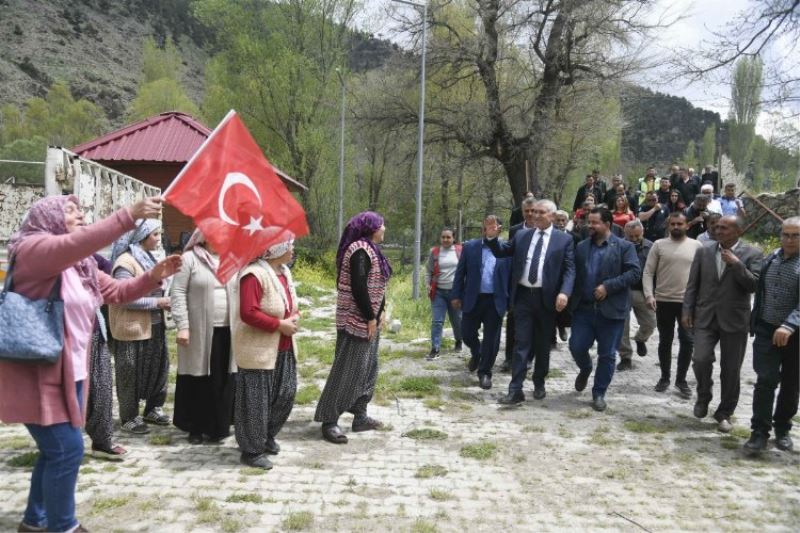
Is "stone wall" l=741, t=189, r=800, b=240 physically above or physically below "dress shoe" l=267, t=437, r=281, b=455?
above

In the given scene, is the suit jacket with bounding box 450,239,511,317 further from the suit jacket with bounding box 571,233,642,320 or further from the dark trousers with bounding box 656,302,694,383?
the dark trousers with bounding box 656,302,694,383

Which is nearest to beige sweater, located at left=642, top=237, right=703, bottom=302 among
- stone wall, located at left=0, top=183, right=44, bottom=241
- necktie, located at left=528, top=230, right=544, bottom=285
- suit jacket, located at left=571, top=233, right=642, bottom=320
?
suit jacket, located at left=571, top=233, right=642, bottom=320

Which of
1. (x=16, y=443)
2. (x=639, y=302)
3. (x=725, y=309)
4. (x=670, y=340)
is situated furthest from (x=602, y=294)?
(x=16, y=443)

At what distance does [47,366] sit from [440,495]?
249 cm

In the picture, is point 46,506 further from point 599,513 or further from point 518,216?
point 518,216

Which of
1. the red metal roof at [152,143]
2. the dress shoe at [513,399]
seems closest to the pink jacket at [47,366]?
the dress shoe at [513,399]

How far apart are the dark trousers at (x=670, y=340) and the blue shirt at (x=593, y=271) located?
117 cm

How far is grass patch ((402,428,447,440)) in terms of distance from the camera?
5.23 m

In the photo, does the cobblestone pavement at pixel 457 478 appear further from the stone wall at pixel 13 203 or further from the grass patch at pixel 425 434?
the stone wall at pixel 13 203

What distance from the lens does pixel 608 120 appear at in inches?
816

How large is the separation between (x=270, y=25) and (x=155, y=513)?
26622 millimetres

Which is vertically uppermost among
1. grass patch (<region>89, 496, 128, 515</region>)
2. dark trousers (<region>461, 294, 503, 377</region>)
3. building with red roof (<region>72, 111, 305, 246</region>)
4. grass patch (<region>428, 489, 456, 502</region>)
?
building with red roof (<region>72, 111, 305, 246</region>)

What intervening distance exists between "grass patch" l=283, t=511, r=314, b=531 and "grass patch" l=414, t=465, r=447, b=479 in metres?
0.99

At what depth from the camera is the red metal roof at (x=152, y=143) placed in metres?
12.9
